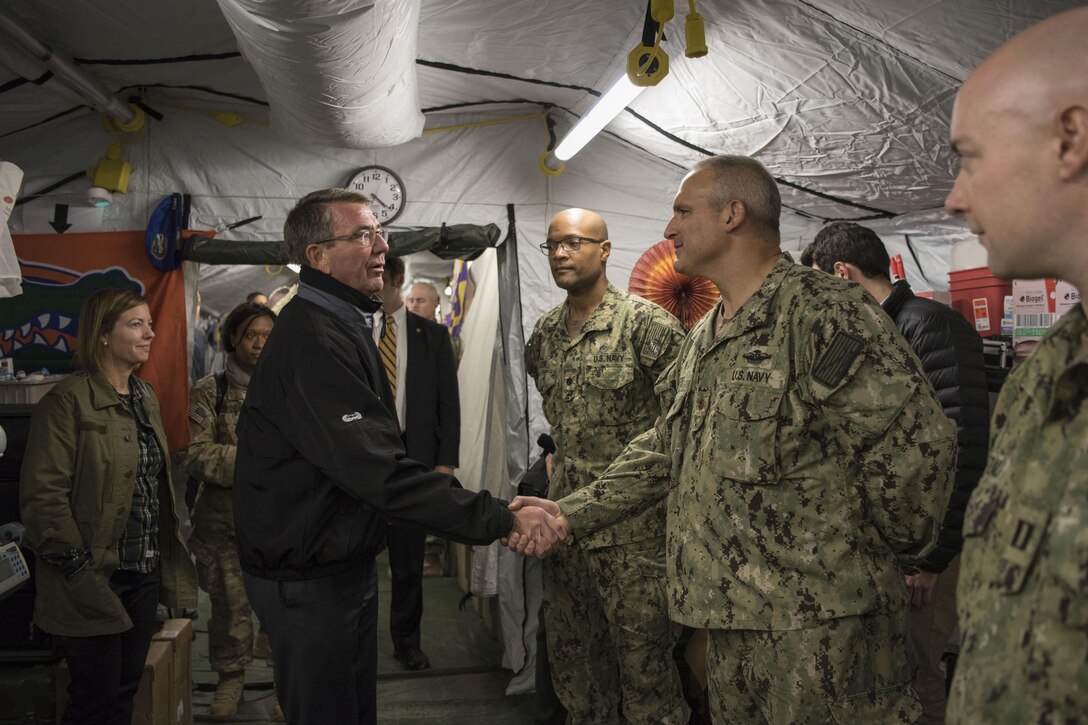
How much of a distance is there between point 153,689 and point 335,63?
7.89ft

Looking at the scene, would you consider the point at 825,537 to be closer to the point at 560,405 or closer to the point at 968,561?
the point at 968,561

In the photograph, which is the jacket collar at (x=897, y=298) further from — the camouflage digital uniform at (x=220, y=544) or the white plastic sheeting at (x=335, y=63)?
the camouflage digital uniform at (x=220, y=544)

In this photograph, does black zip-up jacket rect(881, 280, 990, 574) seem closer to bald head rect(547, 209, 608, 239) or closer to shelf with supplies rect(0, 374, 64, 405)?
bald head rect(547, 209, 608, 239)

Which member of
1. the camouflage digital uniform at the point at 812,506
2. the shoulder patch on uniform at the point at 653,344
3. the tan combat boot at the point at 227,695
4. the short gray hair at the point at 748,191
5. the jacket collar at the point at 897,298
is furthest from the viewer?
the tan combat boot at the point at 227,695

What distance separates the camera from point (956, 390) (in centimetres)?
260

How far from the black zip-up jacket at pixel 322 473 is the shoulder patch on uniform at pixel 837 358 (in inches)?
38.1

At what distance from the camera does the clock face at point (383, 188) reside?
4.20 metres

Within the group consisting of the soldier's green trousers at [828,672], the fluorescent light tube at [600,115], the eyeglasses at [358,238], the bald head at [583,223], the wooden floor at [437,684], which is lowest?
the wooden floor at [437,684]

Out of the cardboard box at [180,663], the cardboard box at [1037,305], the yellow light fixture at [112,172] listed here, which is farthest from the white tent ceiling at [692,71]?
the cardboard box at [180,663]

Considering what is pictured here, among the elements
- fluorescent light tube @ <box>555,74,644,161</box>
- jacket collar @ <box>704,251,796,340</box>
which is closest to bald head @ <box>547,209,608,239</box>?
A: fluorescent light tube @ <box>555,74,644,161</box>

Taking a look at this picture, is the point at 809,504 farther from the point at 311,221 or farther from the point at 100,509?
the point at 100,509

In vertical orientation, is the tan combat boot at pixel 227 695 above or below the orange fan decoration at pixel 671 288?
below

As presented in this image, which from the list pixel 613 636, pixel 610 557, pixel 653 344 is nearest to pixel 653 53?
pixel 653 344

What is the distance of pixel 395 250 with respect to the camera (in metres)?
4.10
